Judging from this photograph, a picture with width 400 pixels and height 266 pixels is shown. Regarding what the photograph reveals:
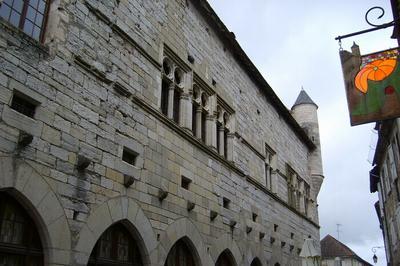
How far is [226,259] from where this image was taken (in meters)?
10.7

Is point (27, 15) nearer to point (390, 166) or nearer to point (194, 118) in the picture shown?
point (194, 118)

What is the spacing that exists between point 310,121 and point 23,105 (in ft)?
64.9

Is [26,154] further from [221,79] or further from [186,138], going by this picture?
[221,79]

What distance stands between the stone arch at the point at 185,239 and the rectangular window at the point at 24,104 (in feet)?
11.5

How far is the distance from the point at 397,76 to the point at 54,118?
5084 millimetres

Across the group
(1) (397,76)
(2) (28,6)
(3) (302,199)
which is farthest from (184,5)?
(3) (302,199)

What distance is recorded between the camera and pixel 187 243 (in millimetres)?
8914

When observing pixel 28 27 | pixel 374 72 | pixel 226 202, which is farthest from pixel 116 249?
pixel 374 72

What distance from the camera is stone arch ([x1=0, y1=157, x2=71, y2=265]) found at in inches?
201

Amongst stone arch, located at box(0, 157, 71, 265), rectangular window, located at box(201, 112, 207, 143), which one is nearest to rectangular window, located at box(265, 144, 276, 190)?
rectangular window, located at box(201, 112, 207, 143)

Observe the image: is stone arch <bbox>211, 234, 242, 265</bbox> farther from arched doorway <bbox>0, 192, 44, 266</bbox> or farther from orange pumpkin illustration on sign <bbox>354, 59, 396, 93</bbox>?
orange pumpkin illustration on sign <bbox>354, 59, 396, 93</bbox>

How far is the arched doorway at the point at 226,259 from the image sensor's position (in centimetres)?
1048


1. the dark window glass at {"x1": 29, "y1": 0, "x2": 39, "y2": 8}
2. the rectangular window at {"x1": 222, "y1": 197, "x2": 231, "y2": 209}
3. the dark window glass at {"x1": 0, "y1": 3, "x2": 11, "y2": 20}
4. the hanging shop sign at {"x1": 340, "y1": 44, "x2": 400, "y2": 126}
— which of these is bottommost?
the rectangular window at {"x1": 222, "y1": 197, "x2": 231, "y2": 209}

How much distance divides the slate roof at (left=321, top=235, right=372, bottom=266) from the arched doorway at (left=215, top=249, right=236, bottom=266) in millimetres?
31705
